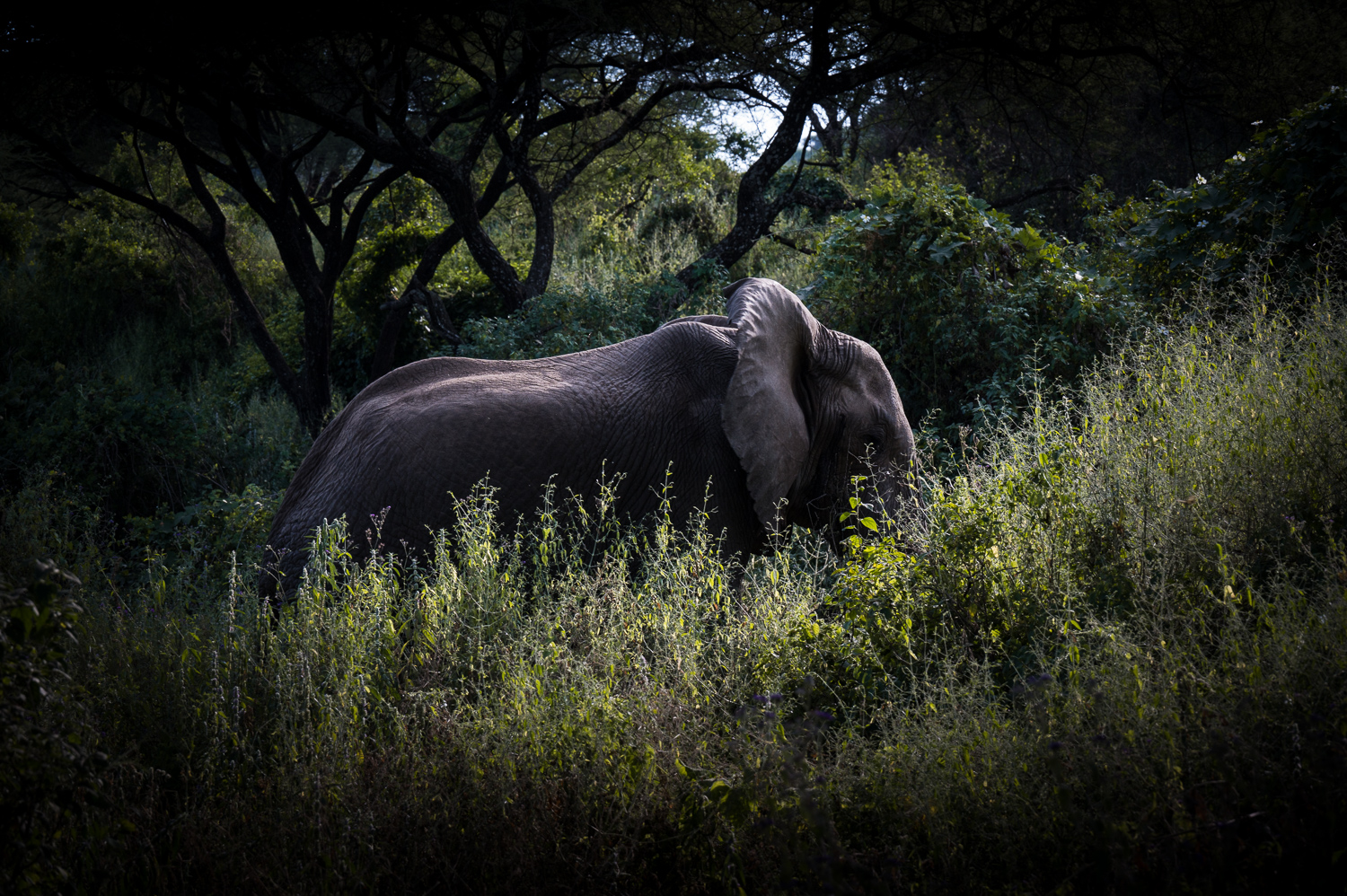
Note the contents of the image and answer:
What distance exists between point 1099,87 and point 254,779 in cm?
1298

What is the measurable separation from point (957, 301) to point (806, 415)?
10.1 ft

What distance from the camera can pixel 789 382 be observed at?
15.8 ft

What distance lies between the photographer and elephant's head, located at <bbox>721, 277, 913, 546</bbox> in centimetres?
452

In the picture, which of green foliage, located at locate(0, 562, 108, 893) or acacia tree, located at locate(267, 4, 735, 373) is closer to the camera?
green foliage, located at locate(0, 562, 108, 893)

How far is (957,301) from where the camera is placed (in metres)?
7.43

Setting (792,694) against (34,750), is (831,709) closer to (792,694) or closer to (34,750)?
(792,694)

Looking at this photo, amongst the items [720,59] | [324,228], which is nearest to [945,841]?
[720,59]

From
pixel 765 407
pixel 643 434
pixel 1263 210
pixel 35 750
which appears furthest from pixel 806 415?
pixel 1263 210

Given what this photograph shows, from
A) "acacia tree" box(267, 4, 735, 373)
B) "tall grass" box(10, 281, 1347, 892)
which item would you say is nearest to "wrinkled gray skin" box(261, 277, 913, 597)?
"tall grass" box(10, 281, 1347, 892)

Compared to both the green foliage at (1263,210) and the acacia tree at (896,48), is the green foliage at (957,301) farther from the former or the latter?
the acacia tree at (896,48)

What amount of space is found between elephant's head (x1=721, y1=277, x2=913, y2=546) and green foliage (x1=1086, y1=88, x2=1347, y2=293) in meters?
2.47

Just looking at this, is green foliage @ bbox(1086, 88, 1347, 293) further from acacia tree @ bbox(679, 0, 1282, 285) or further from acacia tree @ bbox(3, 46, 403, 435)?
acacia tree @ bbox(3, 46, 403, 435)

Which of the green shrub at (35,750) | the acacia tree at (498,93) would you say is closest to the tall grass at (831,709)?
the green shrub at (35,750)

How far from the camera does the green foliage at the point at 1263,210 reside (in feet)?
19.7
